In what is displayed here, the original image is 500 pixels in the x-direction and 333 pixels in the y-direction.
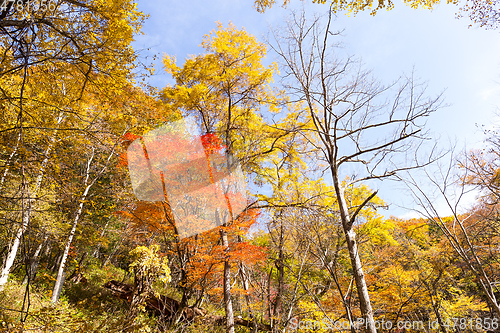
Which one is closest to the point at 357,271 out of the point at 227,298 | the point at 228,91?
the point at 227,298

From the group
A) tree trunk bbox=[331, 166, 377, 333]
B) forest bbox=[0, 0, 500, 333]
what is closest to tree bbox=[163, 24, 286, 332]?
forest bbox=[0, 0, 500, 333]

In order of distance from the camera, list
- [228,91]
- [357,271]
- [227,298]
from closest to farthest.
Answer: [357,271] → [227,298] → [228,91]

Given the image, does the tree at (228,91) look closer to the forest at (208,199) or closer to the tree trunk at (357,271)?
the forest at (208,199)

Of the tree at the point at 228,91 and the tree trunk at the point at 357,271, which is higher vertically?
the tree at the point at 228,91

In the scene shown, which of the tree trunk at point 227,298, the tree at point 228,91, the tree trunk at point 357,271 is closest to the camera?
the tree trunk at point 357,271

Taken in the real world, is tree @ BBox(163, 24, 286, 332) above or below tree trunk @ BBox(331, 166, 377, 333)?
above

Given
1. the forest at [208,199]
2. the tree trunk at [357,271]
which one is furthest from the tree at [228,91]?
the tree trunk at [357,271]

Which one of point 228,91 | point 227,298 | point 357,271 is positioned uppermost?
point 228,91

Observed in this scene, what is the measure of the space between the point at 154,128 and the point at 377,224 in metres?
10.6

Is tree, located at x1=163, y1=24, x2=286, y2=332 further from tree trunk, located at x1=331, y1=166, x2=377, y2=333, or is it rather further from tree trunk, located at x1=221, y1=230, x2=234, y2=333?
tree trunk, located at x1=331, y1=166, x2=377, y2=333

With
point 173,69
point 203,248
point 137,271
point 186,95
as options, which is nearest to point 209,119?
point 186,95

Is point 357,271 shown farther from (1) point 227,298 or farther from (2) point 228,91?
(2) point 228,91

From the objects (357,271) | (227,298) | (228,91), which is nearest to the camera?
(357,271)

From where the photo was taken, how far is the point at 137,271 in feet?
15.4
